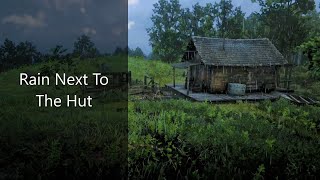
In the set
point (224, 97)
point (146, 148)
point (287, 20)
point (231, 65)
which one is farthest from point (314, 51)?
point (287, 20)

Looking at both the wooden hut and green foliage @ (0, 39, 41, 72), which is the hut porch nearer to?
the wooden hut

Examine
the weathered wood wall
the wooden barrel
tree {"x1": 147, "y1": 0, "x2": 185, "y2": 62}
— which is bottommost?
the wooden barrel

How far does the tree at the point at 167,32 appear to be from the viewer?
53.8 m

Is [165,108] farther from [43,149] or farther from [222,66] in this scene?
[222,66]

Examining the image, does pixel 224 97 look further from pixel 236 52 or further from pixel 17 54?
pixel 17 54

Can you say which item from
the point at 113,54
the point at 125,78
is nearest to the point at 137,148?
the point at 125,78

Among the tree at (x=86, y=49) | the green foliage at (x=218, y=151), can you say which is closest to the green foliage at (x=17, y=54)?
the tree at (x=86, y=49)

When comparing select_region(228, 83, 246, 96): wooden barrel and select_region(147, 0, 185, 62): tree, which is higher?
select_region(147, 0, 185, 62): tree

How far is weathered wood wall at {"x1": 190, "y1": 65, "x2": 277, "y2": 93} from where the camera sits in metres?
27.4

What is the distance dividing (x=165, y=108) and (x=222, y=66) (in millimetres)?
11016

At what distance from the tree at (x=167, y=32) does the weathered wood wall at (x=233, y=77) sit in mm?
24408

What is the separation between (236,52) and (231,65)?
2303mm

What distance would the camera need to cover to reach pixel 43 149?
948 cm

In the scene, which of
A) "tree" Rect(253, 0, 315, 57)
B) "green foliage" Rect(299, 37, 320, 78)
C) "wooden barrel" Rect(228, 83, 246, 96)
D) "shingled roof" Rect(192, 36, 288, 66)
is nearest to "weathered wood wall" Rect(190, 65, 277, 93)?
"shingled roof" Rect(192, 36, 288, 66)
